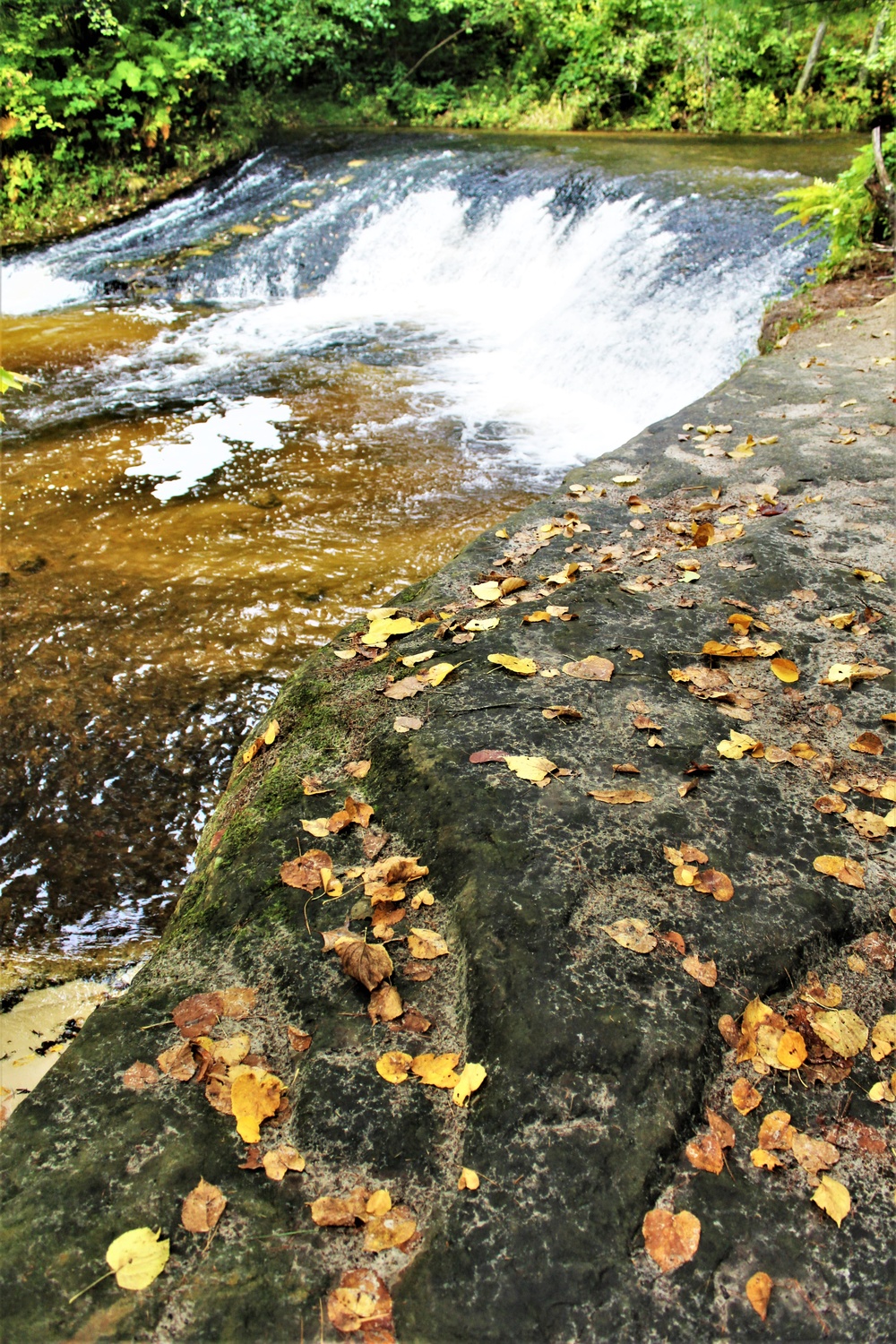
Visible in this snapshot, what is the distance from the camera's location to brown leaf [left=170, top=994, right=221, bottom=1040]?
147cm

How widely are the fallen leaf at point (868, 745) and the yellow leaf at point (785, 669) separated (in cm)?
29

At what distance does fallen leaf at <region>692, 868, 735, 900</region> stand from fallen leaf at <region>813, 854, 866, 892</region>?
211 millimetres

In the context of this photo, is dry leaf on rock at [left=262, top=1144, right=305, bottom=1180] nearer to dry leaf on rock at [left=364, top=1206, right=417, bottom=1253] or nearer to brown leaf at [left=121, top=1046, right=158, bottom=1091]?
dry leaf on rock at [left=364, top=1206, right=417, bottom=1253]

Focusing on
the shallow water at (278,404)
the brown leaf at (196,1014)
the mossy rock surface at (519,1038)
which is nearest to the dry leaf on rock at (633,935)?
the mossy rock surface at (519,1038)

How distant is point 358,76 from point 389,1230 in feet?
74.4

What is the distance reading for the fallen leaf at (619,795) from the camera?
1.86 metres

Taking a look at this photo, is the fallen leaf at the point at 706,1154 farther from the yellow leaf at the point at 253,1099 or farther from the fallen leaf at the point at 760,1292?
the yellow leaf at the point at 253,1099

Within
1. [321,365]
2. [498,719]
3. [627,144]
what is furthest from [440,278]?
[498,719]

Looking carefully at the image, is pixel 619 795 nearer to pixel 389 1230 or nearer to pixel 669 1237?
pixel 669 1237

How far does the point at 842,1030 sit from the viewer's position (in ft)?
4.71

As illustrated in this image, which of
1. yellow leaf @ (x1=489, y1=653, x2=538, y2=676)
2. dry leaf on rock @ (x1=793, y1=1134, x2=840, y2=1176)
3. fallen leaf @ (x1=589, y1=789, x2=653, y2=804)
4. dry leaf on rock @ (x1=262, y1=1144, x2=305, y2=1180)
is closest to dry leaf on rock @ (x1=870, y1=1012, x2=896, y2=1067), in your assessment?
dry leaf on rock @ (x1=793, y1=1134, x2=840, y2=1176)

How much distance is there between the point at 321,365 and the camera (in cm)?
793

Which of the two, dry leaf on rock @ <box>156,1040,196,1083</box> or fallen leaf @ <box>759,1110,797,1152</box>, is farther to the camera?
dry leaf on rock @ <box>156,1040,196,1083</box>

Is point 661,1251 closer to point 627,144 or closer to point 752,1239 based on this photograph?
point 752,1239
